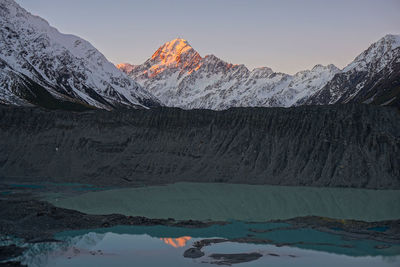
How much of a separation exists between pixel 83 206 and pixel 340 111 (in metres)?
39.2

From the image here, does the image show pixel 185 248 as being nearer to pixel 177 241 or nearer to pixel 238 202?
pixel 177 241

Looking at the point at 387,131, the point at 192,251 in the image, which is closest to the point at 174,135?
the point at 387,131

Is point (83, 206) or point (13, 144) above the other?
point (13, 144)

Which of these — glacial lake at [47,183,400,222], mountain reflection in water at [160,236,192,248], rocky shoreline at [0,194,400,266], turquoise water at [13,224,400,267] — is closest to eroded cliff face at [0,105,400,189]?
glacial lake at [47,183,400,222]

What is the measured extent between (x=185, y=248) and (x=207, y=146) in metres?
40.7

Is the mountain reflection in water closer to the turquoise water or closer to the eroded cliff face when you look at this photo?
the turquoise water

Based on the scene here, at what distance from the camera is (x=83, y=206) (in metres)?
41.2

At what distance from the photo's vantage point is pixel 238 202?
143 feet

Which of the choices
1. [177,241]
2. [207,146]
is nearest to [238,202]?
[177,241]

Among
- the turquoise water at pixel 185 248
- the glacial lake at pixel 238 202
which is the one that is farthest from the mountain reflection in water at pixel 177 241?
the glacial lake at pixel 238 202

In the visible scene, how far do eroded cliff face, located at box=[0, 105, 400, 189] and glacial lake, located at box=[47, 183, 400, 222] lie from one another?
5.26 meters

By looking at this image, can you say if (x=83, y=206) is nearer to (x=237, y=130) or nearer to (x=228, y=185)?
(x=228, y=185)

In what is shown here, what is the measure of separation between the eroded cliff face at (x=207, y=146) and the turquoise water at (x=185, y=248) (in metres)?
26.1

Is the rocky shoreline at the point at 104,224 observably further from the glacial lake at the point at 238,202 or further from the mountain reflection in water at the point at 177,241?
the glacial lake at the point at 238,202
